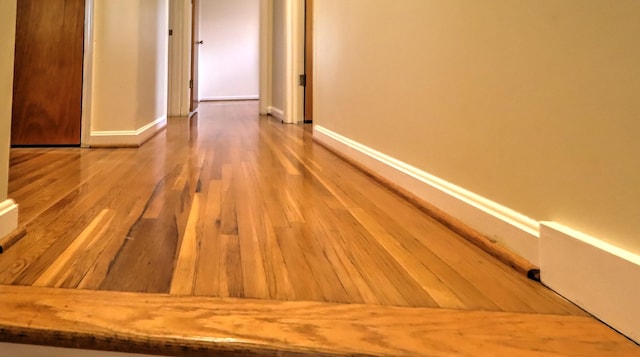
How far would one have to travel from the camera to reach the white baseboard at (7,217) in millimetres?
848

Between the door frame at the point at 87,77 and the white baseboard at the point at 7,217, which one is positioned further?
the door frame at the point at 87,77

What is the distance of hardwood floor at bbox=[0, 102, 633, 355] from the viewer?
2.24ft

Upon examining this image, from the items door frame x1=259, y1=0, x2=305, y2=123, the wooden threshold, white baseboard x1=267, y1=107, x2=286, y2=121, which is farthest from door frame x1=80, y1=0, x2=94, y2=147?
white baseboard x1=267, y1=107, x2=286, y2=121

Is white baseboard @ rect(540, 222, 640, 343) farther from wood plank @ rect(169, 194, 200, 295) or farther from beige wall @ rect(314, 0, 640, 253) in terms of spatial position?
wood plank @ rect(169, 194, 200, 295)

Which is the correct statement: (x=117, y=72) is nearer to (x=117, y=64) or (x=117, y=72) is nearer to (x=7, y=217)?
(x=117, y=64)

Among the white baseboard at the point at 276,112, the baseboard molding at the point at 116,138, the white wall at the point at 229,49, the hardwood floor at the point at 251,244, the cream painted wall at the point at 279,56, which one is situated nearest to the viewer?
the hardwood floor at the point at 251,244

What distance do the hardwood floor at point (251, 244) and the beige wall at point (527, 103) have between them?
138mm

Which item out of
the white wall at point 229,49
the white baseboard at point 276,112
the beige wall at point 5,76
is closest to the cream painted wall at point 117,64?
the beige wall at point 5,76

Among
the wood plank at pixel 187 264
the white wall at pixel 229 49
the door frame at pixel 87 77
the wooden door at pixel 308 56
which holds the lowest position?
the wood plank at pixel 187 264

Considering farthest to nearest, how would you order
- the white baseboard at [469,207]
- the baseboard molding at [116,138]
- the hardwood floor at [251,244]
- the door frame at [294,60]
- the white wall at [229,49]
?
the white wall at [229,49]
the door frame at [294,60]
the baseboard molding at [116,138]
the white baseboard at [469,207]
the hardwood floor at [251,244]

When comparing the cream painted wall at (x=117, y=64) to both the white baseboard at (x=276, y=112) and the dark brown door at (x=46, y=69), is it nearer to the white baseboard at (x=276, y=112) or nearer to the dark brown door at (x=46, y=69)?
the dark brown door at (x=46, y=69)

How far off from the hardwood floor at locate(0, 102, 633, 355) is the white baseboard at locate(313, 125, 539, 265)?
41 mm

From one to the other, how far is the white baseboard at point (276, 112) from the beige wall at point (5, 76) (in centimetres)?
327

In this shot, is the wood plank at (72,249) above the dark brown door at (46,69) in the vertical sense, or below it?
below
